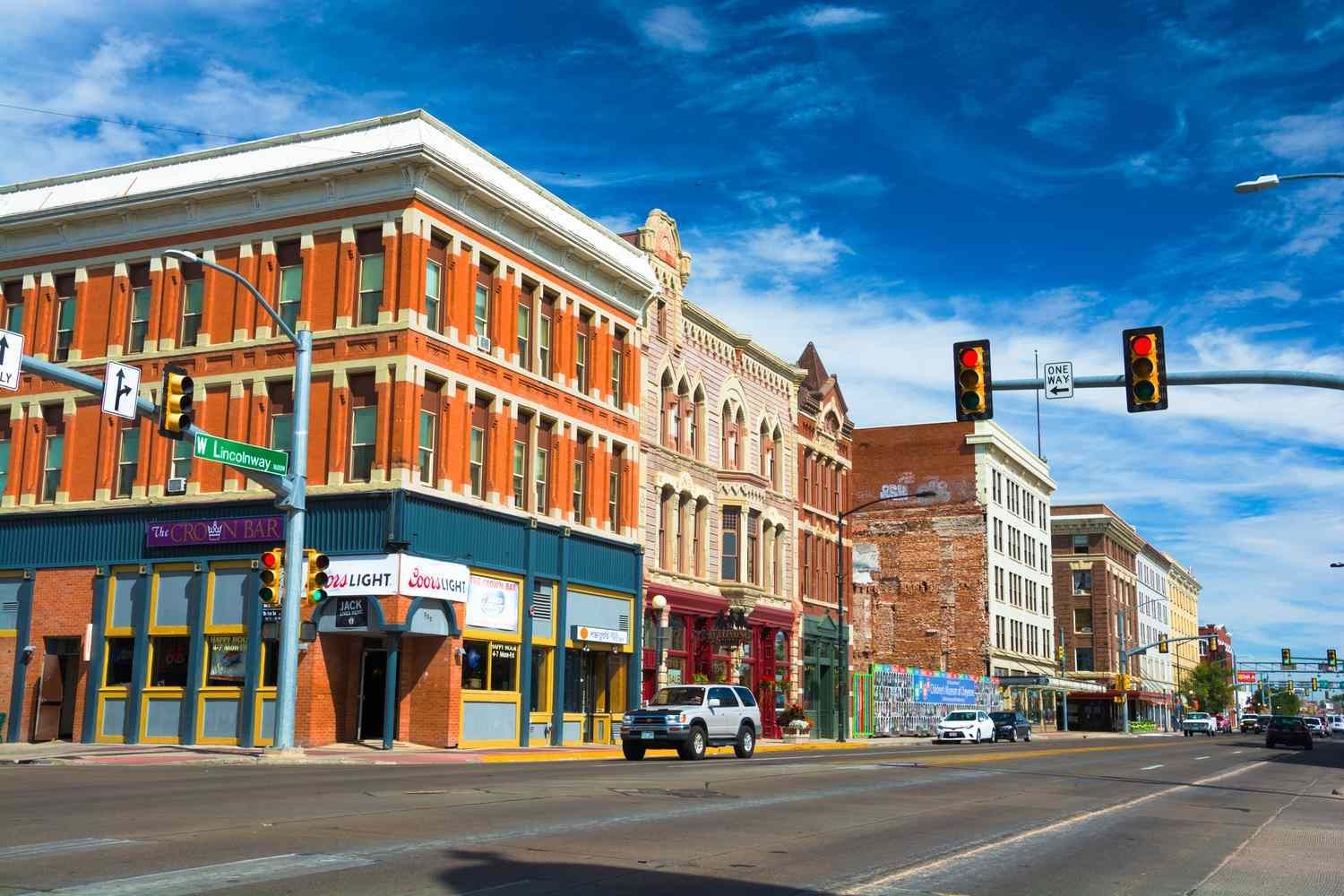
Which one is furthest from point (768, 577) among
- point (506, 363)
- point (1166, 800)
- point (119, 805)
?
point (119, 805)

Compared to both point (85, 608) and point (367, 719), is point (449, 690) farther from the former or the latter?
point (85, 608)

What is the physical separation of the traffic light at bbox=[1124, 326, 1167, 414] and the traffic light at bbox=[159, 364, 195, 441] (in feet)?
49.7

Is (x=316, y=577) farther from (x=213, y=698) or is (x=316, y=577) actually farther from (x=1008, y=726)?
(x=1008, y=726)

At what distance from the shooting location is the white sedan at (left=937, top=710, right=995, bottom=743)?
55.2 m

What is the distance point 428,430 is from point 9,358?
1505 cm

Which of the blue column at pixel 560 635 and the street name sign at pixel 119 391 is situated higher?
the street name sign at pixel 119 391

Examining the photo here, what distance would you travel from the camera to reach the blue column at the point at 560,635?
3872 cm

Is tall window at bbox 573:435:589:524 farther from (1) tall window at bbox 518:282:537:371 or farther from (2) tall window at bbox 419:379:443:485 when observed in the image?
(2) tall window at bbox 419:379:443:485

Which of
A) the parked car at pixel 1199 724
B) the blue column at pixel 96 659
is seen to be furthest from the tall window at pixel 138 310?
the parked car at pixel 1199 724

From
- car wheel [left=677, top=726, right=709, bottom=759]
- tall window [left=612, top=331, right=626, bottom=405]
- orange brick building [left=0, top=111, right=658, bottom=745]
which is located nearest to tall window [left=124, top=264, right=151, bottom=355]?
orange brick building [left=0, top=111, right=658, bottom=745]

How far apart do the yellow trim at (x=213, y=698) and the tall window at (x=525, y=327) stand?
12.3 meters

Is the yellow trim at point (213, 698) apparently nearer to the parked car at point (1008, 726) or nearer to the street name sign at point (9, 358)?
the street name sign at point (9, 358)

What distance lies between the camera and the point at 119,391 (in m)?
23.2

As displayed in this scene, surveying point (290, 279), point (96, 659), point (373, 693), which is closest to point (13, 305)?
point (290, 279)
